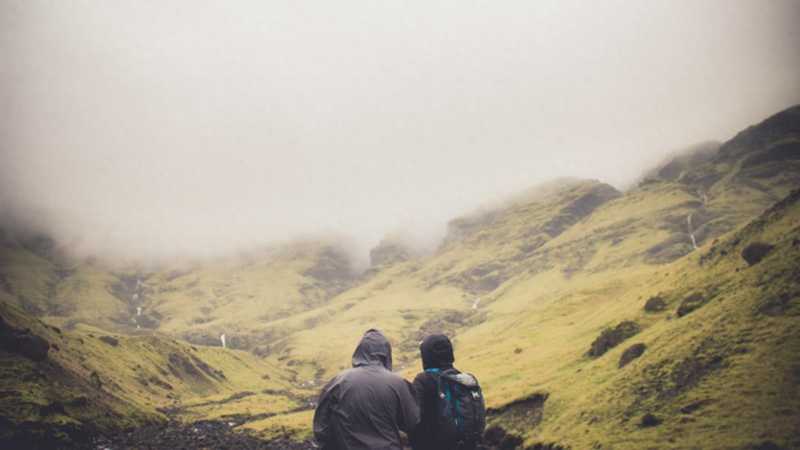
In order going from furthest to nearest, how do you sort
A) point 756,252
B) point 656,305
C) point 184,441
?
point 184,441 < point 656,305 < point 756,252

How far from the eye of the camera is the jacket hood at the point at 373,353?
10.1 m

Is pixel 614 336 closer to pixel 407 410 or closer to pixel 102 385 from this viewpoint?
pixel 407 410

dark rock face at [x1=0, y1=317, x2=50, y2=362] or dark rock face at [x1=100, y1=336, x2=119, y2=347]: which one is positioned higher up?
dark rock face at [x1=0, y1=317, x2=50, y2=362]

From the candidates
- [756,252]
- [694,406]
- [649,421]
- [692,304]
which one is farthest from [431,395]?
[756,252]

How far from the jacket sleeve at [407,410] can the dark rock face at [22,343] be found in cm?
8619

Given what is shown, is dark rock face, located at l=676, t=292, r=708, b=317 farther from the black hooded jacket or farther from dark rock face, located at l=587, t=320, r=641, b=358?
the black hooded jacket

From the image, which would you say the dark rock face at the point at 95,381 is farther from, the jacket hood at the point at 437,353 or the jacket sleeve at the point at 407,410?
the jacket sleeve at the point at 407,410

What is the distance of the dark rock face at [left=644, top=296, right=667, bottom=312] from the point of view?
60881 millimetres

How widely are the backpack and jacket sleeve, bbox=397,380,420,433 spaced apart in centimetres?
81

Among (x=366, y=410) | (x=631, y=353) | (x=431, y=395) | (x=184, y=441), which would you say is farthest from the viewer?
(x=184, y=441)

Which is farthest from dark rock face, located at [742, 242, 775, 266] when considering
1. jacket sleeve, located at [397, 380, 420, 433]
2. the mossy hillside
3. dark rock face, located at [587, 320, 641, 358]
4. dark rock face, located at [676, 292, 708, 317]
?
the mossy hillside

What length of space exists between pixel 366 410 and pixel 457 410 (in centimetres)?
227

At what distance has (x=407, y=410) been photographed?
9.80m

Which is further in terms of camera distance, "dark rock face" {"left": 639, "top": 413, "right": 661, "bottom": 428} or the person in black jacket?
"dark rock face" {"left": 639, "top": 413, "right": 661, "bottom": 428}
